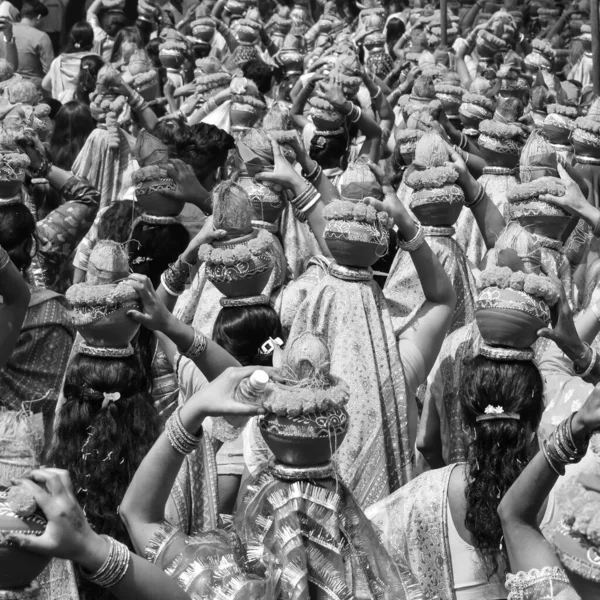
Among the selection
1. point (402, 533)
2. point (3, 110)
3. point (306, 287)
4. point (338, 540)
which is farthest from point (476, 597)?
point (3, 110)

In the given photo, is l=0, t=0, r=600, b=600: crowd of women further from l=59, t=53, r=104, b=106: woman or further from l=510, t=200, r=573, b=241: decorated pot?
l=59, t=53, r=104, b=106: woman

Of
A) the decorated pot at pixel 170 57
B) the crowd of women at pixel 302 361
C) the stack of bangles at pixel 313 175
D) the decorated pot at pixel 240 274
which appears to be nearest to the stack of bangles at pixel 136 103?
the crowd of women at pixel 302 361

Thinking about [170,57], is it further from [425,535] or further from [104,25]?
[425,535]

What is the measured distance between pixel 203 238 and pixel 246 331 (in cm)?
41

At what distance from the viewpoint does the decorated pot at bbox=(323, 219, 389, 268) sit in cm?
394

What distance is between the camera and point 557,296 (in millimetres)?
3346

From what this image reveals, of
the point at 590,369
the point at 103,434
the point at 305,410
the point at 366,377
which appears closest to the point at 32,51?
the point at 366,377

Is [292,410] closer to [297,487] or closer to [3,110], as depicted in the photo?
[297,487]

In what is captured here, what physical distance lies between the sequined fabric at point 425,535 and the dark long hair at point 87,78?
6.46 meters

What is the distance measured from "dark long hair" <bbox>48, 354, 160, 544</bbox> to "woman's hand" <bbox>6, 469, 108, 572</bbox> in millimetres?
979

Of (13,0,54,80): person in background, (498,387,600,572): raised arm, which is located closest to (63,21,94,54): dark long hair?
(13,0,54,80): person in background

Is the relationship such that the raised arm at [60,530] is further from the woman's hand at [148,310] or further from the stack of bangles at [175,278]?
the stack of bangles at [175,278]

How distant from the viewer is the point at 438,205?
488cm

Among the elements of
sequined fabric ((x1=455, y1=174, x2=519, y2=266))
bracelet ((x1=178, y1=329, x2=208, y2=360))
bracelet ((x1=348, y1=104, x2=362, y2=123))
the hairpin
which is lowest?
sequined fabric ((x1=455, y1=174, x2=519, y2=266))
